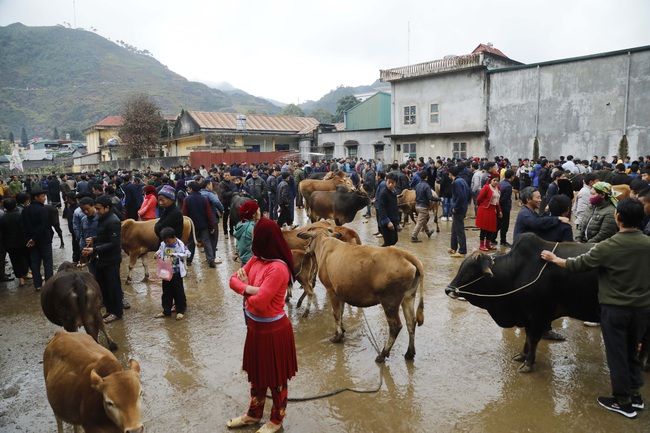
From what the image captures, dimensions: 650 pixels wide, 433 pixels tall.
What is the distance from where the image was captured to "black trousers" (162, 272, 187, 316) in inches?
269

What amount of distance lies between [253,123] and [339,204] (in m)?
27.5

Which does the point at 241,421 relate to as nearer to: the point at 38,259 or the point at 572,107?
the point at 38,259

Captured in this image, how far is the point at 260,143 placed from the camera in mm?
36969

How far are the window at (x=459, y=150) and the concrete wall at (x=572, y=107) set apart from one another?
65.4 inches

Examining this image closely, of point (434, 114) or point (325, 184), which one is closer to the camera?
point (325, 184)

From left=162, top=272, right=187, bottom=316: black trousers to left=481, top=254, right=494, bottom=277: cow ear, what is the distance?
4.43 meters

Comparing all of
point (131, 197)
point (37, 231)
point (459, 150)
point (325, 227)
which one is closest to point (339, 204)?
point (325, 227)

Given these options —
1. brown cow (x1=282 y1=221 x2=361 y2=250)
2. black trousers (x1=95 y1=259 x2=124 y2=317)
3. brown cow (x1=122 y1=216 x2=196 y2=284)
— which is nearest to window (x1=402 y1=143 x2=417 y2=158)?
brown cow (x1=122 y1=216 x2=196 y2=284)

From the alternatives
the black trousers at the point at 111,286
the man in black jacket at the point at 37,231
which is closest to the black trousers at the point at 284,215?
the man in black jacket at the point at 37,231

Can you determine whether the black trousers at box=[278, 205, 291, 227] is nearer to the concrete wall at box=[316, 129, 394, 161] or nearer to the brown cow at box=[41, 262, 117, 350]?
the brown cow at box=[41, 262, 117, 350]

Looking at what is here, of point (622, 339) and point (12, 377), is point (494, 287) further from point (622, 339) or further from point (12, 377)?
point (12, 377)

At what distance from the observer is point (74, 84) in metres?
108

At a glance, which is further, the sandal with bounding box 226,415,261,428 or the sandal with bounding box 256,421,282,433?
the sandal with bounding box 226,415,261,428

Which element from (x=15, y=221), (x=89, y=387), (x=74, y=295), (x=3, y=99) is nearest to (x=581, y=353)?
(x=89, y=387)
